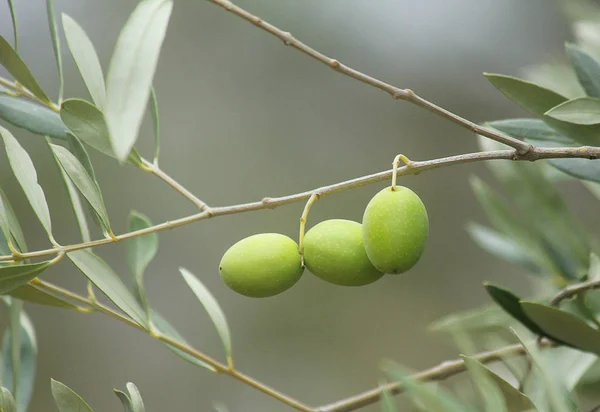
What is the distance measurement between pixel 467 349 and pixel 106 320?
6.26ft

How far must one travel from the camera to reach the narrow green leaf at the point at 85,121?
44cm

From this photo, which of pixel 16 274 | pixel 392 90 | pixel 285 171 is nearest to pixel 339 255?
pixel 392 90

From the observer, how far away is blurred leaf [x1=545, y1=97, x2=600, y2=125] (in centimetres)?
44

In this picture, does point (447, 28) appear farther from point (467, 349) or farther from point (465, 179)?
point (467, 349)

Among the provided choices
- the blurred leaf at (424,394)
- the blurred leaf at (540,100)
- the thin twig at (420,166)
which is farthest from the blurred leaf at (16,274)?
the blurred leaf at (540,100)

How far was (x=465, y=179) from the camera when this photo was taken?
2.13m

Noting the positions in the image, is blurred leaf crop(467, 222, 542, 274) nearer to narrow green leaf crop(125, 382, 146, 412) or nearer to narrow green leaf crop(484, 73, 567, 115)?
narrow green leaf crop(484, 73, 567, 115)

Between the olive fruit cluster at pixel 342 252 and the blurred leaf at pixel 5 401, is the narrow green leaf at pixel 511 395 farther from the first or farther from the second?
the blurred leaf at pixel 5 401

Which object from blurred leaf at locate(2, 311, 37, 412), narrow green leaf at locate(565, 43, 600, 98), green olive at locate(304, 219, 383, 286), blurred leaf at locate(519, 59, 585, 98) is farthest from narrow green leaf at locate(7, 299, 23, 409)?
blurred leaf at locate(519, 59, 585, 98)

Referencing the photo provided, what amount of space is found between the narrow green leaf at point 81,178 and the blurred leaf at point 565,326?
1.05 feet

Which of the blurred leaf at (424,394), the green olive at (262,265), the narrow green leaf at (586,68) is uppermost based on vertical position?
the narrow green leaf at (586,68)

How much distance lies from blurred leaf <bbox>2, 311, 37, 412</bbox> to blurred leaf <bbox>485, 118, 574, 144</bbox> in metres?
0.45

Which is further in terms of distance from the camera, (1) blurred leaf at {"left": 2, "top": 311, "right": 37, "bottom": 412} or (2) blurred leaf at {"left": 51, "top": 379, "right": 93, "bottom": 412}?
(1) blurred leaf at {"left": 2, "top": 311, "right": 37, "bottom": 412}

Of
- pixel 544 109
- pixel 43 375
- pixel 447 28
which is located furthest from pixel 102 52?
pixel 544 109
